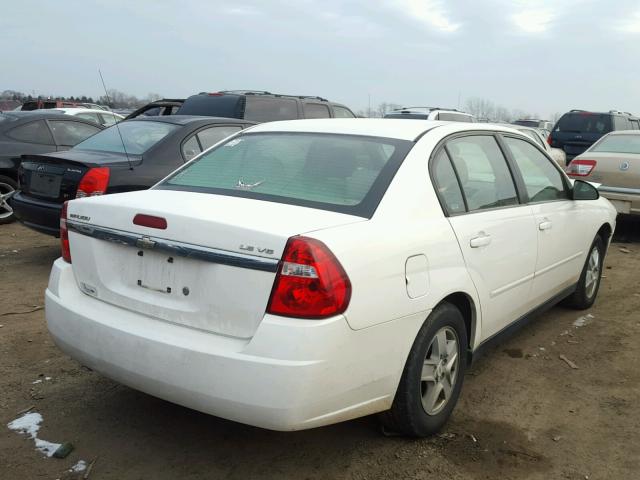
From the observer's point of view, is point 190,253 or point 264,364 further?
point 190,253

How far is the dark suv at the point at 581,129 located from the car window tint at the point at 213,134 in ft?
38.7

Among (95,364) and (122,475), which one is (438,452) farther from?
(95,364)

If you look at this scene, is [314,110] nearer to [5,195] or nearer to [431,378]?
[5,195]

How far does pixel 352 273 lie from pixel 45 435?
177 cm

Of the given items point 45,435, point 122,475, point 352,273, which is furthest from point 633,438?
point 45,435

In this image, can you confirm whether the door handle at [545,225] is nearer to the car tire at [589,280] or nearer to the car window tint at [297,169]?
the car tire at [589,280]

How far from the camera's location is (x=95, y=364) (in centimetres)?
277

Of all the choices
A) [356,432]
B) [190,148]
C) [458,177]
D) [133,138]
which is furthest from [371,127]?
[133,138]

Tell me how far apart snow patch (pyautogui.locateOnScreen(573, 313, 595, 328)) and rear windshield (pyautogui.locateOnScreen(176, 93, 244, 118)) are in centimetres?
574

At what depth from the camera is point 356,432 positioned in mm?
3068

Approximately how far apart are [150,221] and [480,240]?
1696 mm

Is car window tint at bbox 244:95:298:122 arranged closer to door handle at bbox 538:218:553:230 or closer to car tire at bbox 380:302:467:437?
door handle at bbox 538:218:553:230

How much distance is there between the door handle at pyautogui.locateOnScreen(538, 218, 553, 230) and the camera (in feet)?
12.9

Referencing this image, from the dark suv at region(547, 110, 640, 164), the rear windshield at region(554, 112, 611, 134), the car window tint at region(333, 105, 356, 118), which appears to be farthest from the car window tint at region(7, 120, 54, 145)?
the rear windshield at region(554, 112, 611, 134)
